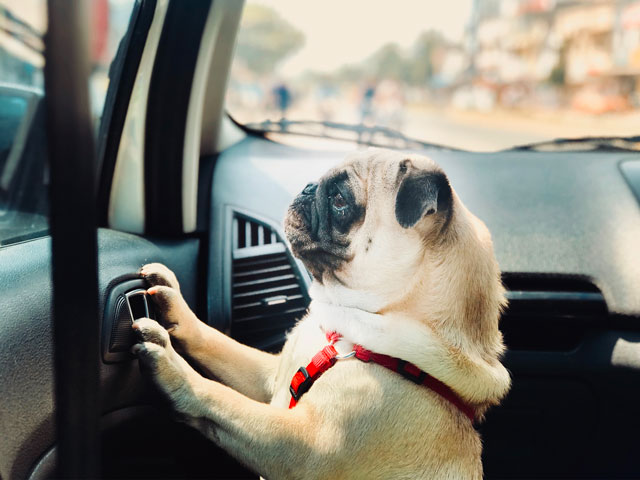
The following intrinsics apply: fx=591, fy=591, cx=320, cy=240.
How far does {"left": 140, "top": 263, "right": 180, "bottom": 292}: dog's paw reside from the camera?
2301 millimetres

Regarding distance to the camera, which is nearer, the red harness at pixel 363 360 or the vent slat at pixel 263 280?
the red harness at pixel 363 360

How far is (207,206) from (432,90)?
6.66ft

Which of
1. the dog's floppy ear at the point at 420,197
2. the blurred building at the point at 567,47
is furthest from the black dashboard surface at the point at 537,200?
the dog's floppy ear at the point at 420,197

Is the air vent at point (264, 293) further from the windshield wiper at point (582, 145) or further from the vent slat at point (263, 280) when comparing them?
the windshield wiper at point (582, 145)

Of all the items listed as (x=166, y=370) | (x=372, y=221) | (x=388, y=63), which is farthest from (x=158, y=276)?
(x=388, y=63)

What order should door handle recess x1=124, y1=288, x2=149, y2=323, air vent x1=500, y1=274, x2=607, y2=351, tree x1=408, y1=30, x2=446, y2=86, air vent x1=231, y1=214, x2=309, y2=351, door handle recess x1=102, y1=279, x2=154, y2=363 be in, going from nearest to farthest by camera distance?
1. door handle recess x1=102, y1=279, x2=154, y2=363
2. door handle recess x1=124, y1=288, x2=149, y2=323
3. air vent x1=231, y1=214, x2=309, y2=351
4. air vent x1=500, y1=274, x2=607, y2=351
5. tree x1=408, y1=30, x2=446, y2=86

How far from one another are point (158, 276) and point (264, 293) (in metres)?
0.61

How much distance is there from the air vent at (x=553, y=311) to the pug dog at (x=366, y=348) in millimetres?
891

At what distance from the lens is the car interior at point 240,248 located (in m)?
2.29

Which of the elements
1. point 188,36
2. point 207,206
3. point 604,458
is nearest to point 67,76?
point 188,36

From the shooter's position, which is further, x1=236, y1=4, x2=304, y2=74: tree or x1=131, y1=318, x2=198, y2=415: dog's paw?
x1=236, y1=4, x2=304, y2=74: tree

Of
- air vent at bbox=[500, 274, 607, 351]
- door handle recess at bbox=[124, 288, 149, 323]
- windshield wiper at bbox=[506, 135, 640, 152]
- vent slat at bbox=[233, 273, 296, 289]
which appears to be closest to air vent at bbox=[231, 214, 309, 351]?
vent slat at bbox=[233, 273, 296, 289]

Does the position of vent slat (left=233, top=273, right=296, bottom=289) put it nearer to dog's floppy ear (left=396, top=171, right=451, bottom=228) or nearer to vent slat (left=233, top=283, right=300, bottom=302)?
vent slat (left=233, top=283, right=300, bottom=302)

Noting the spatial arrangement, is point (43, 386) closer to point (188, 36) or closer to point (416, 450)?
point (416, 450)
